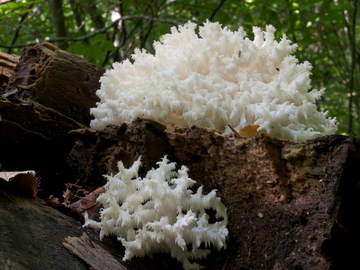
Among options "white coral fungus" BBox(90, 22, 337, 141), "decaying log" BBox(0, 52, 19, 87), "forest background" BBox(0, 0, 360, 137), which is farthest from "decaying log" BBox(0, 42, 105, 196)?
"forest background" BBox(0, 0, 360, 137)

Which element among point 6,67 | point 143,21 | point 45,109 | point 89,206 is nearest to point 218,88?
point 89,206

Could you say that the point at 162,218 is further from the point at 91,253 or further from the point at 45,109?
the point at 45,109

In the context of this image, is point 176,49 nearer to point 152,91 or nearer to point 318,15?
point 152,91

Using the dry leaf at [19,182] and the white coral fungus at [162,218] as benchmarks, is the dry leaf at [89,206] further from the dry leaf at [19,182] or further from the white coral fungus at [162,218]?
the dry leaf at [19,182]

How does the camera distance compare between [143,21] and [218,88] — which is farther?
[143,21]

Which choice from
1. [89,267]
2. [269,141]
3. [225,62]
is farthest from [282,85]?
[89,267]

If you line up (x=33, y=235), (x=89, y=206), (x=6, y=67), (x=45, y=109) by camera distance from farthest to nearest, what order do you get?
(x=6, y=67) < (x=45, y=109) < (x=89, y=206) < (x=33, y=235)
